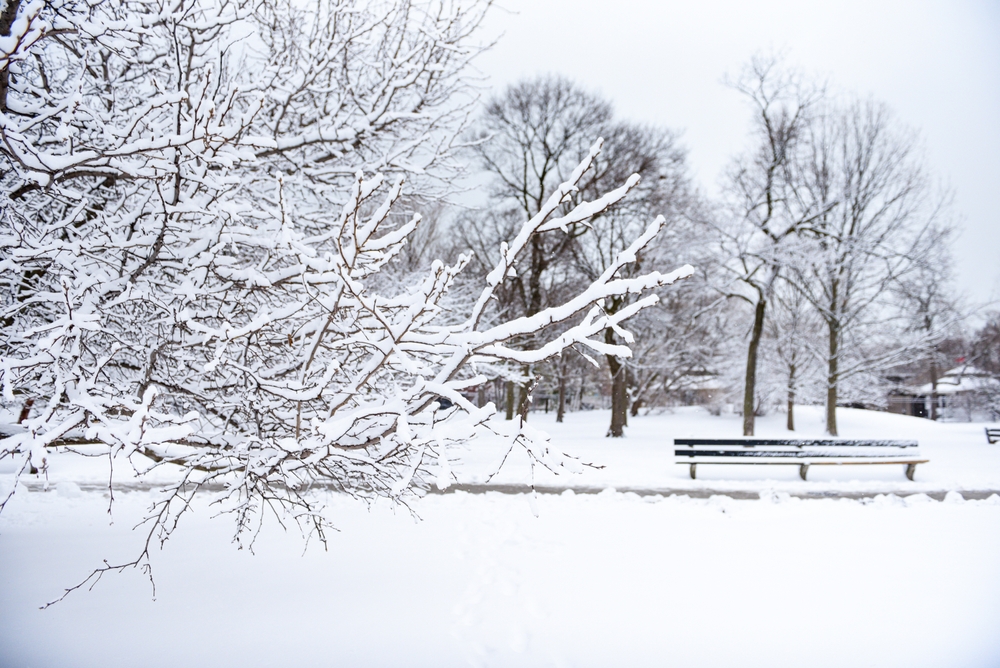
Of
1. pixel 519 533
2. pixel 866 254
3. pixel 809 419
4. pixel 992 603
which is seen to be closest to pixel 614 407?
pixel 866 254

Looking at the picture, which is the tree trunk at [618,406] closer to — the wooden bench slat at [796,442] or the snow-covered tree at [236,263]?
the wooden bench slat at [796,442]

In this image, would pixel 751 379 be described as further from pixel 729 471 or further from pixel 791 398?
pixel 791 398

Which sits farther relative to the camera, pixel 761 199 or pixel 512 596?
pixel 761 199

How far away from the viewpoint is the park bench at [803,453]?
886 cm

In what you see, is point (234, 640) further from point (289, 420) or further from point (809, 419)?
point (809, 419)

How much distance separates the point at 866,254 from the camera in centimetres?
1558

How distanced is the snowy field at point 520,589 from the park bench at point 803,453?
2068 millimetres

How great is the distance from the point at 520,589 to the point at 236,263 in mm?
2832

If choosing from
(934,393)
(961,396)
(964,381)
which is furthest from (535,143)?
(964,381)

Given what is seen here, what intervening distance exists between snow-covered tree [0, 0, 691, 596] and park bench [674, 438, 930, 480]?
20.5 ft

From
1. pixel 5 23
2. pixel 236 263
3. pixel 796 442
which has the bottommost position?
pixel 796 442

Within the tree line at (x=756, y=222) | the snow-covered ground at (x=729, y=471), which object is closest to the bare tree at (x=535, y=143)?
the tree line at (x=756, y=222)

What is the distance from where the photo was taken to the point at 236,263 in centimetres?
353

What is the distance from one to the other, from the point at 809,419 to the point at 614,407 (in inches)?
418
